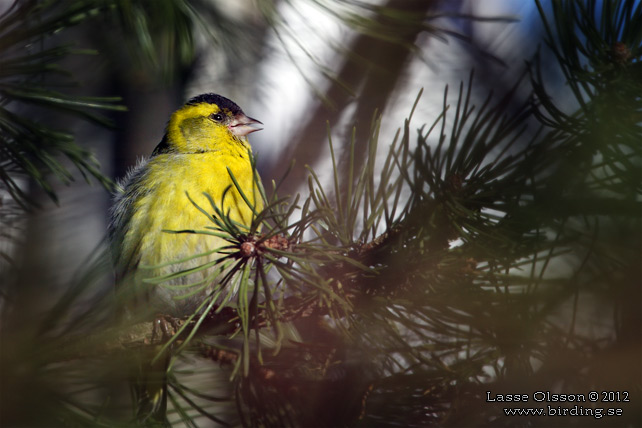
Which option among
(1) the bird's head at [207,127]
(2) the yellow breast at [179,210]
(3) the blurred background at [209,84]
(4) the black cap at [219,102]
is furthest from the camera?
(4) the black cap at [219,102]

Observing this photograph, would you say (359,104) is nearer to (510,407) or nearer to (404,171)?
(404,171)

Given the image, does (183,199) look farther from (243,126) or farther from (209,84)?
(209,84)

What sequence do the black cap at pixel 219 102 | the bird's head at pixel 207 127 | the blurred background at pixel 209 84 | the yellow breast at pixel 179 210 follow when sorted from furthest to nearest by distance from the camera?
1. the black cap at pixel 219 102
2. the bird's head at pixel 207 127
3. the yellow breast at pixel 179 210
4. the blurred background at pixel 209 84

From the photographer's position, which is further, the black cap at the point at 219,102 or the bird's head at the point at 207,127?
the black cap at the point at 219,102

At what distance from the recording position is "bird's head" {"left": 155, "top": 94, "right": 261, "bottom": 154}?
256cm

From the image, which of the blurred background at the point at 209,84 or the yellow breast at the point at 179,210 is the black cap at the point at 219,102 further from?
the yellow breast at the point at 179,210

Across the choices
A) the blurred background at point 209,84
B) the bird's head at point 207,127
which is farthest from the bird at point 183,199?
the blurred background at point 209,84

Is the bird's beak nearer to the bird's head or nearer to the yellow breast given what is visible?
the bird's head

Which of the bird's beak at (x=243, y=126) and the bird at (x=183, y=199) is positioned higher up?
the bird's beak at (x=243, y=126)

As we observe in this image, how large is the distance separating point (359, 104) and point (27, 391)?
2.66 meters

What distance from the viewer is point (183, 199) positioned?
2176 millimetres

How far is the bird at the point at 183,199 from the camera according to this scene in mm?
2158

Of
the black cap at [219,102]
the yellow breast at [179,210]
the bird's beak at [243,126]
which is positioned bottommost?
the yellow breast at [179,210]

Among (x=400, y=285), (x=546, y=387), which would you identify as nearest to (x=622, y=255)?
(x=546, y=387)
